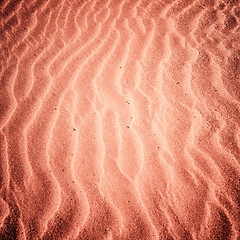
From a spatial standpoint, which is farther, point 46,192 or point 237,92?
point 237,92

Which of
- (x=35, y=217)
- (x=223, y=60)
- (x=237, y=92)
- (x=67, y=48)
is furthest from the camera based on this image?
(x=67, y=48)

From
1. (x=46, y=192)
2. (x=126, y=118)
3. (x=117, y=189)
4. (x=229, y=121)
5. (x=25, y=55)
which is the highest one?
(x=25, y=55)

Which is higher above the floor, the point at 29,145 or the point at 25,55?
the point at 25,55

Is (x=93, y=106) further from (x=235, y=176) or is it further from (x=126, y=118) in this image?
(x=235, y=176)

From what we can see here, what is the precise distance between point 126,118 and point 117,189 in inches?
32.2

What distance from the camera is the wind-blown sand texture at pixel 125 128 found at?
5.56 ft

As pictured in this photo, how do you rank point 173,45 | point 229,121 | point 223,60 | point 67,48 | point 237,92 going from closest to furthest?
point 229,121
point 237,92
point 223,60
point 173,45
point 67,48

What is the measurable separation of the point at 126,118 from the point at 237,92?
1.40 meters

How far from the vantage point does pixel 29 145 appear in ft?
6.69

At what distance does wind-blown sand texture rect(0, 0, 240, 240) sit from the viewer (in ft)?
5.56

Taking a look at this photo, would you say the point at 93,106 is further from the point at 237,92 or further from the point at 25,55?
the point at 237,92

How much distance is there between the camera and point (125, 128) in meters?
2.08

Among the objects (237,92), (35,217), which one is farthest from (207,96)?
(35,217)

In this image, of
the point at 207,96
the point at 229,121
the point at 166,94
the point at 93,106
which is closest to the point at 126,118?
the point at 93,106
